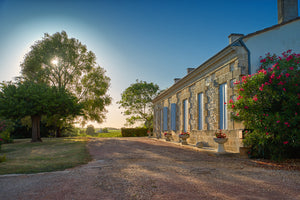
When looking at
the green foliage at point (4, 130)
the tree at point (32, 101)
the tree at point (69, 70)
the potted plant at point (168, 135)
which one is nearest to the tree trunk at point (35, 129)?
the tree at point (32, 101)

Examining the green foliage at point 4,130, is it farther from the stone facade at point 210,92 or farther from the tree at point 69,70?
the stone facade at point 210,92

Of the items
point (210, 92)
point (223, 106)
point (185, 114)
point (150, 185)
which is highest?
point (210, 92)

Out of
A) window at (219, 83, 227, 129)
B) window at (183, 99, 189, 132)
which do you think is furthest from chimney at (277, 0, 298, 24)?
window at (183, 99, 189, 132)

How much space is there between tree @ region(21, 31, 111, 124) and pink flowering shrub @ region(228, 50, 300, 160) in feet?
54.9

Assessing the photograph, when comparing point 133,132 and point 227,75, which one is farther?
point 133,132

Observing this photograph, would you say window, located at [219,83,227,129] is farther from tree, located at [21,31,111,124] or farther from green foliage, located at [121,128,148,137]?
green foliage, located at [121,128,148,137]

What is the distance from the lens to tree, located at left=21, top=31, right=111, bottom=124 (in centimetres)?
2222

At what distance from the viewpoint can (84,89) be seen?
24.9 meters

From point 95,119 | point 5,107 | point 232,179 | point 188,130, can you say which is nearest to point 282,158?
point 232,179

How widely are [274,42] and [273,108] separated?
146 inches

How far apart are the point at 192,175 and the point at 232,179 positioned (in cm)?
84

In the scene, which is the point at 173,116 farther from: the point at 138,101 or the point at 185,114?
the point at 138,101

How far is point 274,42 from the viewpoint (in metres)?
9.21

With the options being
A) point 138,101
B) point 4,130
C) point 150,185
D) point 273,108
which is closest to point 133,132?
point 138,101
